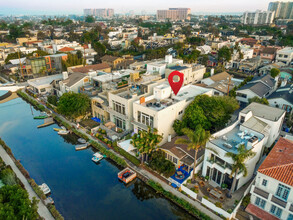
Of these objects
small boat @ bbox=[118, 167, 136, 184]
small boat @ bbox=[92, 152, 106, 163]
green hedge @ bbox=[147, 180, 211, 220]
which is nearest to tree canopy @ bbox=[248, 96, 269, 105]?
green hedge @ bbox=[147, 180, 211, 220]

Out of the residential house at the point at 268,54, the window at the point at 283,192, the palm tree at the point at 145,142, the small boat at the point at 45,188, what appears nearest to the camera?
the window at the point at 283,192

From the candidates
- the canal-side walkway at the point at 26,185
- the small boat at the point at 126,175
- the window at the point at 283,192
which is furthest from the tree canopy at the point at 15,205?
the window at the point at 283,192

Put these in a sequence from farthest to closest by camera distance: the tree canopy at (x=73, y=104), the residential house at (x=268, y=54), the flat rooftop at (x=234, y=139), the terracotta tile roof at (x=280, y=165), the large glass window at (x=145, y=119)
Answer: the residential house at (x=268, y=54) < the tree canopy at (x=73, y=104) < the large glass window at (x=145, y=119) < the flat rooftop at (x=234, y=139) < the terracotta tile roof at (x=280, y=165)

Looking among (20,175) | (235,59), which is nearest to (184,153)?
(20,175)

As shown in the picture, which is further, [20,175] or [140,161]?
[140,161]

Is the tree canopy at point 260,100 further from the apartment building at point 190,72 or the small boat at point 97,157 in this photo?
the small boat at point 97,157

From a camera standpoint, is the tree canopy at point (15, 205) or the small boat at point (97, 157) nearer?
the tree canopy at point (15, 205)

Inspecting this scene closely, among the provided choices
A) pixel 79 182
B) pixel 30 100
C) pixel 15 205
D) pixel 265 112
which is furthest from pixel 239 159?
pixel 30 100

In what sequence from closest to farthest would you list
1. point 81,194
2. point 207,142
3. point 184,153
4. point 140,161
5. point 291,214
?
1. point 291,214
2. point 207,142
3. point 81,194
4. point 184,153
5. point 140,161

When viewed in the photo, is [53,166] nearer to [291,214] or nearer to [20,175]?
[20,175]
